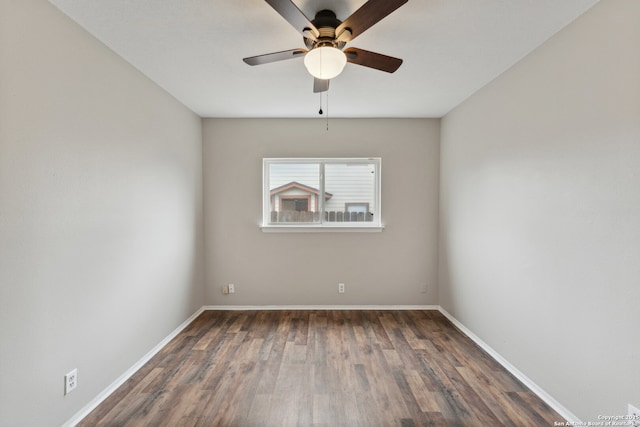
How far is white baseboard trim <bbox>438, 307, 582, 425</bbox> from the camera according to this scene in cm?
194

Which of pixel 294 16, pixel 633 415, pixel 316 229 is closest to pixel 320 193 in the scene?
pixel 316 229

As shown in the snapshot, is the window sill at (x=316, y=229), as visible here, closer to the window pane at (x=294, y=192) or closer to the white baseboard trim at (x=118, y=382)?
the window pane at (x=294, y=192)

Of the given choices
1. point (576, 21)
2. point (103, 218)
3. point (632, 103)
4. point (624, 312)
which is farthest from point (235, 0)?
point (624, 312)

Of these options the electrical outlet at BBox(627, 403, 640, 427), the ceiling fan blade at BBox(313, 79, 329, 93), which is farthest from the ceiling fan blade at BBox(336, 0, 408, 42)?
the electrical outlet at BBox(627, 403, 640, 427)

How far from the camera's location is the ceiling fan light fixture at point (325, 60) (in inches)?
66.6

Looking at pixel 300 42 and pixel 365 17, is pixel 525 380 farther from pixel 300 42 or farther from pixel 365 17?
pixel 300 42

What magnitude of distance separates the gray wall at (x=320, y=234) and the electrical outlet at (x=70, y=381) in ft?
6.78

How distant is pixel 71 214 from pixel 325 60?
175cm

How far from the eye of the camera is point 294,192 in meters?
4.02

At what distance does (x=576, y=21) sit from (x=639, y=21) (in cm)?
40

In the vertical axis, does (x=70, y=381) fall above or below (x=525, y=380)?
above

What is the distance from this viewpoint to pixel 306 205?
4.03 meters

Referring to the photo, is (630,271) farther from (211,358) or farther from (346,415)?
(211,358)

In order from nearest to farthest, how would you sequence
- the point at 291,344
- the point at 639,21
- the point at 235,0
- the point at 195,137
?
the point at 639,21, the point at 235,0, the point at 291,344, the point at 195,137
